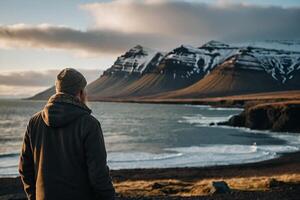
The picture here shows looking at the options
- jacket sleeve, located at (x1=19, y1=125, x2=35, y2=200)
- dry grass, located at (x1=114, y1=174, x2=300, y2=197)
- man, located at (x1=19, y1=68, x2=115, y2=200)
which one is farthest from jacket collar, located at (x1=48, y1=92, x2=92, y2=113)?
dry grass, located at (x1=114, y1=174, x2=300, y2=197)

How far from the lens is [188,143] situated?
51.8 meters

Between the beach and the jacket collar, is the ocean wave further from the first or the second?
the jacket collar

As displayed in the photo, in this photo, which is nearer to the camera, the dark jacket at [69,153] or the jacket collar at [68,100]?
the dark jacket at [69,153]

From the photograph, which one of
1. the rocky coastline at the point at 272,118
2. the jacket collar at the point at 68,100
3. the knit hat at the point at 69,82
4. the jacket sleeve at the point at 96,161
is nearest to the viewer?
the jacket sleeve at the point at 96,161

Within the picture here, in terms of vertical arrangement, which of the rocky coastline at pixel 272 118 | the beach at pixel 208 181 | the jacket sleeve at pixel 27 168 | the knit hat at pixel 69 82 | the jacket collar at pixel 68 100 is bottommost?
the rocky coastline at pixel 272 118

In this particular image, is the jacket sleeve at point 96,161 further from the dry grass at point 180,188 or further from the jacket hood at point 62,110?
the dry grass at point 180,188

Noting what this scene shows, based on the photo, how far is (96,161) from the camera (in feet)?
14.9

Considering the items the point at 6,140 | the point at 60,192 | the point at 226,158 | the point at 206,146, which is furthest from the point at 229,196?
the point at 6,140

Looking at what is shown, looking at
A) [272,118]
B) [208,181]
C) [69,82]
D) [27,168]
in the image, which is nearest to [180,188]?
[208,181]

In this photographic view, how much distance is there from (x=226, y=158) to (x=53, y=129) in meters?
35.0

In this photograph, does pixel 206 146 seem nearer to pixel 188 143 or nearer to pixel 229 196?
pixel 188 143

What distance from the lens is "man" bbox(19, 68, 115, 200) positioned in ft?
14.9

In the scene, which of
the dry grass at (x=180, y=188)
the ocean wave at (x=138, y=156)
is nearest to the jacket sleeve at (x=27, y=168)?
the dry grass at (x=180, y=188)

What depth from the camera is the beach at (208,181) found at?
16.6 metres
